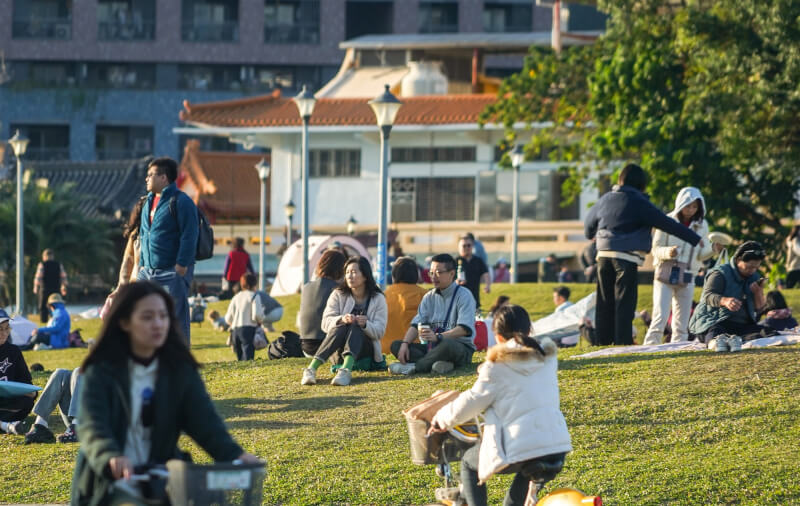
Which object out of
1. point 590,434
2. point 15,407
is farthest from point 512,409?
point 15,407

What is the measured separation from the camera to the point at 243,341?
17781 mm

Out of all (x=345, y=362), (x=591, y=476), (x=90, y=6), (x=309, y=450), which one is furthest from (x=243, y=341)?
(x=90, y=6)

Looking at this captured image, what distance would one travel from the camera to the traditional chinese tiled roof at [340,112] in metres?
40.1

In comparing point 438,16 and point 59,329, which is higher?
point 438,16

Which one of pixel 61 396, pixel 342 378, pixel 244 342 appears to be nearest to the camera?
pixel 61 396

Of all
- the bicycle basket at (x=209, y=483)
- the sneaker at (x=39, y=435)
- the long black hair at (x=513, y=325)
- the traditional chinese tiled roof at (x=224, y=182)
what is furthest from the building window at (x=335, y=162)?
the bicycle basket at (x=209, y=483)

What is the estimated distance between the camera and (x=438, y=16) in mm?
61188

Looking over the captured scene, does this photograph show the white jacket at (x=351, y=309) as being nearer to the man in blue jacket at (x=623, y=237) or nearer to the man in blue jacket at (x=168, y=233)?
the man in blue jacket at (x=168, y=233)

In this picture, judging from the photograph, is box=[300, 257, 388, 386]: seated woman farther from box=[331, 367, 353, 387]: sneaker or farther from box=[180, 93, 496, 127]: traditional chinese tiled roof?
box=[180, 93, 496, 127]: traditional chinese tiled roof

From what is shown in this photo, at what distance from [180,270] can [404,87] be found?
105 ft

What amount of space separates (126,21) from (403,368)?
50.5 metres

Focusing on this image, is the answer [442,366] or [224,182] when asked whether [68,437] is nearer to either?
[442,366]

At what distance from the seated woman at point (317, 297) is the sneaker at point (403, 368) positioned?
3.84ft

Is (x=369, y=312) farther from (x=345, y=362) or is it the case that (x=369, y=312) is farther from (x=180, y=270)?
(x=180, y=270)
